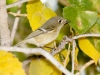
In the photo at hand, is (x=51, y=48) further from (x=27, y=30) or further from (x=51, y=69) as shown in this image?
(x=27, y=30)

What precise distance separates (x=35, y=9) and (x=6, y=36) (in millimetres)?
114

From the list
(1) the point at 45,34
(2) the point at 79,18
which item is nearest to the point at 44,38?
(1) the point at 45,34

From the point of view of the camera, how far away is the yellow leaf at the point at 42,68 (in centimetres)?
89

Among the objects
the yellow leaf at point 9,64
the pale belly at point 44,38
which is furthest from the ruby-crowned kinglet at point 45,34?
the yellow leaf at point 9,64

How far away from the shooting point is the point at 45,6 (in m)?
0.91

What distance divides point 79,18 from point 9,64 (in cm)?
21

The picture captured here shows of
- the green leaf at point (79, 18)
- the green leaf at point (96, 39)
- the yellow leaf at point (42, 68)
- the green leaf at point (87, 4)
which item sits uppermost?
the green leaf at point (87, 4)

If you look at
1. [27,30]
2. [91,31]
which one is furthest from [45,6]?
[27,30]

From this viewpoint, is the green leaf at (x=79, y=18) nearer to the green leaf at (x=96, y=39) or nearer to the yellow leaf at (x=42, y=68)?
the green leaf at (x=96, y=39)

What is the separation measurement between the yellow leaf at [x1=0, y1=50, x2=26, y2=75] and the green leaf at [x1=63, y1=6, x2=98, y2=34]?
17cm

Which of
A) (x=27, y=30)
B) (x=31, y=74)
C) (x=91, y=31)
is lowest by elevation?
(x=27, y=30)

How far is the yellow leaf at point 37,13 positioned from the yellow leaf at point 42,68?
0.09 metres

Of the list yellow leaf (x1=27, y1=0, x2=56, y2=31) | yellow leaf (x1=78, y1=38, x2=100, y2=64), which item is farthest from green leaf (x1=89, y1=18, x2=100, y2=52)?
yellow leaf (x1=27, y1=0, x2=56, y2=31)

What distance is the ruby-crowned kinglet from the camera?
888 mm
